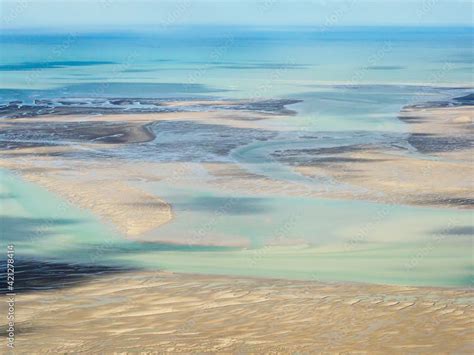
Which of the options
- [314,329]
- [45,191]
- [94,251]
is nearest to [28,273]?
[94,251]

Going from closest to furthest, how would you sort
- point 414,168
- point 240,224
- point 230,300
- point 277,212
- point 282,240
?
point 230,300 → point 282,240 → point 240,224 → point 277,212 → point 414,168

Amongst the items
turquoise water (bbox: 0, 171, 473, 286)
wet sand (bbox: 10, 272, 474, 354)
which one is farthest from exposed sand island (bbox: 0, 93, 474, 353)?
turquoise water (bbox: 0, 171, 473, 286)

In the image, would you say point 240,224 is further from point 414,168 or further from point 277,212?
point 414,168

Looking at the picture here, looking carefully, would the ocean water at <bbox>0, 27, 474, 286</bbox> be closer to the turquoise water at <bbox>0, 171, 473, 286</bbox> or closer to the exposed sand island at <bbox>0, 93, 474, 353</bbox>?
the turquoise water at <bbox>0, 171, 473, 286</bbox>

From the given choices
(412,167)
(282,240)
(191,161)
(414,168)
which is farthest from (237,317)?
(191,161)

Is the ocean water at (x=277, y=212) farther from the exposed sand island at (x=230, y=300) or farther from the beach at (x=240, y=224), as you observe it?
the exposed sand island at (x=230, y=300)

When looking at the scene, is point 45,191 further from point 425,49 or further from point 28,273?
point 425,49

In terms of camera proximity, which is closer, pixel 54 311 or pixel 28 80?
pixel 54 311

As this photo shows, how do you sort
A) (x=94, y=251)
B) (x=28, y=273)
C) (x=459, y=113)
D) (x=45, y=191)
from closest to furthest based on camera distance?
(x=28, y=273), (x=94, y=251), (x=45, y=191), (x=459, y=113)

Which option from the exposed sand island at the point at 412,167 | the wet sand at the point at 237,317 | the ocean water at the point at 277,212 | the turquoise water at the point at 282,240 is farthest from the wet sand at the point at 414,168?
the wet sand at the point at 237,317
